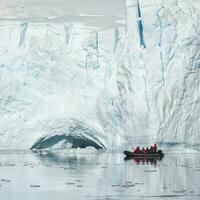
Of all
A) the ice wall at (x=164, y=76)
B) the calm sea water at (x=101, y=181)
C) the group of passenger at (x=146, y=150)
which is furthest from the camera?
the ice wall at (x=164, y=76)

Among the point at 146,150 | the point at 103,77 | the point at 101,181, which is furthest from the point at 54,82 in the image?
the point at 101,181

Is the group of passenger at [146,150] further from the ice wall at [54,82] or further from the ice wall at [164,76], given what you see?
the ice wall at [54,82]

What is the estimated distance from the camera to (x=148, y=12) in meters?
32.0

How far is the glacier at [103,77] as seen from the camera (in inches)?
1209

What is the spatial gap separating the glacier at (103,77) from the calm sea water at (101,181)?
4732 mm

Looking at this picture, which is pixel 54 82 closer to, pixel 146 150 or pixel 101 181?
pixel 146 150

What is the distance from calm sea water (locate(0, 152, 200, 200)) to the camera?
1614 centimetres

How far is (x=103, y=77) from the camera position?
34.2 m

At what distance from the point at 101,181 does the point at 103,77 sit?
15.2 m

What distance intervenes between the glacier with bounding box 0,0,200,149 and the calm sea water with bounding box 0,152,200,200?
15.5ft

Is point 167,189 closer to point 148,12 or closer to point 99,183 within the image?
point 99,183

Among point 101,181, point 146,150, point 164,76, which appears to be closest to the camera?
point 101,181

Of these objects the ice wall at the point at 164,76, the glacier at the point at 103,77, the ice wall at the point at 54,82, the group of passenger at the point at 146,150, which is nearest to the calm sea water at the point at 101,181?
the group of passenger at the point at 146,150

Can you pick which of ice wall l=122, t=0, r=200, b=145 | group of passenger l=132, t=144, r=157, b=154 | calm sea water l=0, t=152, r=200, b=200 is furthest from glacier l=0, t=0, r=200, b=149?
calm sea water l=0, t=152, r=200, b=200
